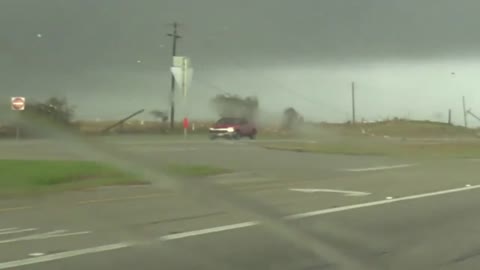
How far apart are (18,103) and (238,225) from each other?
851 centimetres

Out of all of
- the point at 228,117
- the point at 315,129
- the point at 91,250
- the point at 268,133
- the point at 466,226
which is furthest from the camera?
the point at 466,226

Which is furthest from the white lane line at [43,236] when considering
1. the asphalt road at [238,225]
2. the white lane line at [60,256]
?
the white lane line at [60,256]

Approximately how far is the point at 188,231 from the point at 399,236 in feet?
9.90

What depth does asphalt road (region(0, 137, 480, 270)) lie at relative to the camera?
121 inches

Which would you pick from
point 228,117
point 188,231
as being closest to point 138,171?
point 228,117

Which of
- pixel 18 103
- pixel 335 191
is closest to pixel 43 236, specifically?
pixel 18 103

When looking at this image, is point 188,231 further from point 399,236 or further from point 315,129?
point 315,129

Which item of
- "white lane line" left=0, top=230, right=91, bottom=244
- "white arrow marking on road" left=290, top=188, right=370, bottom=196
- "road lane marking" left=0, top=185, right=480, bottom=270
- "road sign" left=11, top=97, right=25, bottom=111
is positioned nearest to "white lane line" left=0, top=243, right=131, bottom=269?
"road lane marking" left=0, top=185, right=480, bottom=270

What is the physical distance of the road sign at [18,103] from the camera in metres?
1.85

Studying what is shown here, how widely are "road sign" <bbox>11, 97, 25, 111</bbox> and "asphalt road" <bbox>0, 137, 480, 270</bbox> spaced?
0.16 metres

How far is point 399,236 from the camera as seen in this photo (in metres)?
10.5

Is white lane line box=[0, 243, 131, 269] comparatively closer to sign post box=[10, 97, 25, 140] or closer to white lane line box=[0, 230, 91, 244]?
white lane line box=[0, 230, 91, 244]

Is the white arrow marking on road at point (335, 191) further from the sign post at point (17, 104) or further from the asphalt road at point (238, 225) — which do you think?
the sign post at point (17, 104)

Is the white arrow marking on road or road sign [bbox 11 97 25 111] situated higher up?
road sign [bbox 11 97 25 111]
